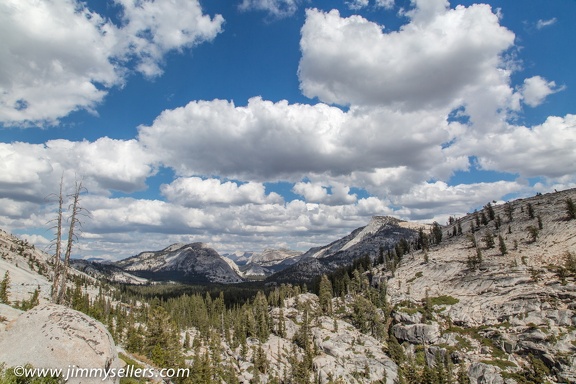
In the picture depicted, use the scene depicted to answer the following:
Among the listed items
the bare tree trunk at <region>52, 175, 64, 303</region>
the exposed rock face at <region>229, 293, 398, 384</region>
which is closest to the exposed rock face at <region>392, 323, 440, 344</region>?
the exposed rock face at <region>229, 293, 398, 384</region>

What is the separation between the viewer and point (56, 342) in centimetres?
2245

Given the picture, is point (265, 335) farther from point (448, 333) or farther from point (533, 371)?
point (533, 371)

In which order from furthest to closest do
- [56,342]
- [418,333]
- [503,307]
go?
1. [418,333]
2. [503,307]
3. [56,342]

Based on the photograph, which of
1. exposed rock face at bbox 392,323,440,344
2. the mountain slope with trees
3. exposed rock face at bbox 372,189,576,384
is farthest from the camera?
exposed rock face at bbox 392,323,440,344

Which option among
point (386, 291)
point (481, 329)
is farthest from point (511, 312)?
point (386, 291)

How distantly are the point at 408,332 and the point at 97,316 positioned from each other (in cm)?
13452

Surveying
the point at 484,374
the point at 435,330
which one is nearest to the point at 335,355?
the point at 435,330

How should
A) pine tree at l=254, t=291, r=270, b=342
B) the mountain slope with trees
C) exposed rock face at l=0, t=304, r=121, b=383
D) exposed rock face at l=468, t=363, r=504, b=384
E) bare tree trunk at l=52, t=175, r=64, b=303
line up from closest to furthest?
exposed rock face at l=0, t=304, r=121, b=383 < bare tree trunk at l=52, t=175, r=64, b=303 < exposed rock face at l=468, t=363, r=504, b=384 < the mountain slope with trees < pine tree at l=254, t=291, r=270, b=342

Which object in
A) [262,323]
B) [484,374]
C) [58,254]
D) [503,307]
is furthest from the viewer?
[262,323]

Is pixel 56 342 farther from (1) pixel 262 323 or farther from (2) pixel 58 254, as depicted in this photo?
(1) pixel 262 323

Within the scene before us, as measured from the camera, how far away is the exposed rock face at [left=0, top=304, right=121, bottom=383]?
71.0ft

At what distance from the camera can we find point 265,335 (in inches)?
6875

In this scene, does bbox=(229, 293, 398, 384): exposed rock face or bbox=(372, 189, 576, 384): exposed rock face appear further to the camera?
bbox=(229, 293, 398, 384): exposed rock face

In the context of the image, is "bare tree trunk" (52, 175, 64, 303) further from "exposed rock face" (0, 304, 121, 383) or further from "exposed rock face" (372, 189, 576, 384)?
"exposed rock face" (372, 189, 576, 384)
